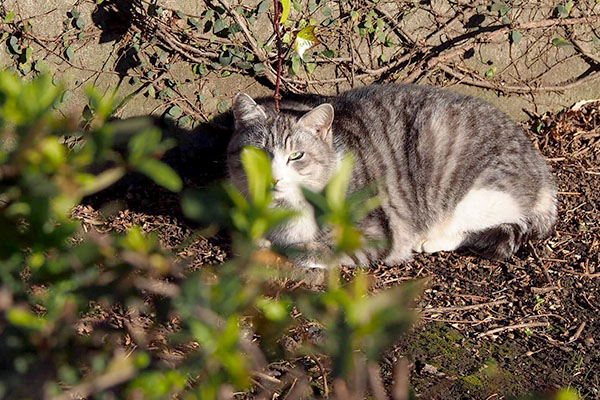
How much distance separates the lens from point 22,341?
3.13 ft

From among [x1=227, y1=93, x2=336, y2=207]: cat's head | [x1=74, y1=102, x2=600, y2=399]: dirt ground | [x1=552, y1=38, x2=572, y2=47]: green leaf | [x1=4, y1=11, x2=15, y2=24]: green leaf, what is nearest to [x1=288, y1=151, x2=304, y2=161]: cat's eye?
[x1=227, y1=93, x2=336, y2=207]: cat's head

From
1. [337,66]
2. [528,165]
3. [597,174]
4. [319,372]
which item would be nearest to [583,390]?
[319,372]

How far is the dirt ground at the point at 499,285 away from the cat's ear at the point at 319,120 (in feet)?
2.31

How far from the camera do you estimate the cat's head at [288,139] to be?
3.44 metres

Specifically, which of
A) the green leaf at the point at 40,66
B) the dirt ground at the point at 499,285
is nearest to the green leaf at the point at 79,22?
the green leaf at the point at 40,66

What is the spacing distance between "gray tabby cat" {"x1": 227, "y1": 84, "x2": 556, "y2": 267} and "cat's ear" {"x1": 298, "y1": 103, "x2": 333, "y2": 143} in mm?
20

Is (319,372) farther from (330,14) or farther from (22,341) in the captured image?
(330,14)

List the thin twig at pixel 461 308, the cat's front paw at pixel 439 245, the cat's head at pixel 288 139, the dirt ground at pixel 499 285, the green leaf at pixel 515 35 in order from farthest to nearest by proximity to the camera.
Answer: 1. the green leaf at pixel 515 35
2. the cat's front paw at pixel 439 245
3. the cat's head at pixel 288 139
4. the thin twig at pixel 461 308
5. the dirt ground at pixel 499 285

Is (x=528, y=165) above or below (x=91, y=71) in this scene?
below

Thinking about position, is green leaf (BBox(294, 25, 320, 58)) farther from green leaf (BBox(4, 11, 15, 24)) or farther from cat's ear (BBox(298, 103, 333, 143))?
green leaf (BBox(4, 11, 15, 24))

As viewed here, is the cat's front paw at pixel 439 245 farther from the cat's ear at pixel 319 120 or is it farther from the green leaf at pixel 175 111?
the green leaf at pixel 175 111

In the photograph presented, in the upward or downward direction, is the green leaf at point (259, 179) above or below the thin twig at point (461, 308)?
above

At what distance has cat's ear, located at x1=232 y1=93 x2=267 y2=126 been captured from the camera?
3.48 metres

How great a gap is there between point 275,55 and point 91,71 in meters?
0.99
